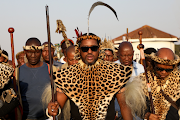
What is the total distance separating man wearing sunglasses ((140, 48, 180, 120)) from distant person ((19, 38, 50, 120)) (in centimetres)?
221

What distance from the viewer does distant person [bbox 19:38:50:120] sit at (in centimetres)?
488

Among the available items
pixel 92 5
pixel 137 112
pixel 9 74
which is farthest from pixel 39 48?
pixel 137 112

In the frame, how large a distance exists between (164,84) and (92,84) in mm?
1698

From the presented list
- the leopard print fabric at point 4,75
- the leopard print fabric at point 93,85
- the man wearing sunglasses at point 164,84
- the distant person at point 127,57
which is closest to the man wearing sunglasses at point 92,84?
the leopard print fabric at point 93,85

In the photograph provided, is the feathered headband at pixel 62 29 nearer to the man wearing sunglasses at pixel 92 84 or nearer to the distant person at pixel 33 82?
the distant person at pixel 33 82

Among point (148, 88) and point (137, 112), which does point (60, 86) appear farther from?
point (148, 88)

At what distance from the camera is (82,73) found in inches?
148

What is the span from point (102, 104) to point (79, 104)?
366 millimetres

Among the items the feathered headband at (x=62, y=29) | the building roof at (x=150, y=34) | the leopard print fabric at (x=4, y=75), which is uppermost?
the building roof at (x=150, y=34)

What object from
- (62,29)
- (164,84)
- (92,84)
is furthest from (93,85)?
(62,29)

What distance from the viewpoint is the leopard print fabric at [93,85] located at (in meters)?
3.60

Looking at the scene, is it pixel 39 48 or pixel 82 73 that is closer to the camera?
pixel 82 73

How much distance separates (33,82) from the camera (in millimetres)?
5020

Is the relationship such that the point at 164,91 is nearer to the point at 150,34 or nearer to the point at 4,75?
the point at 4,75
